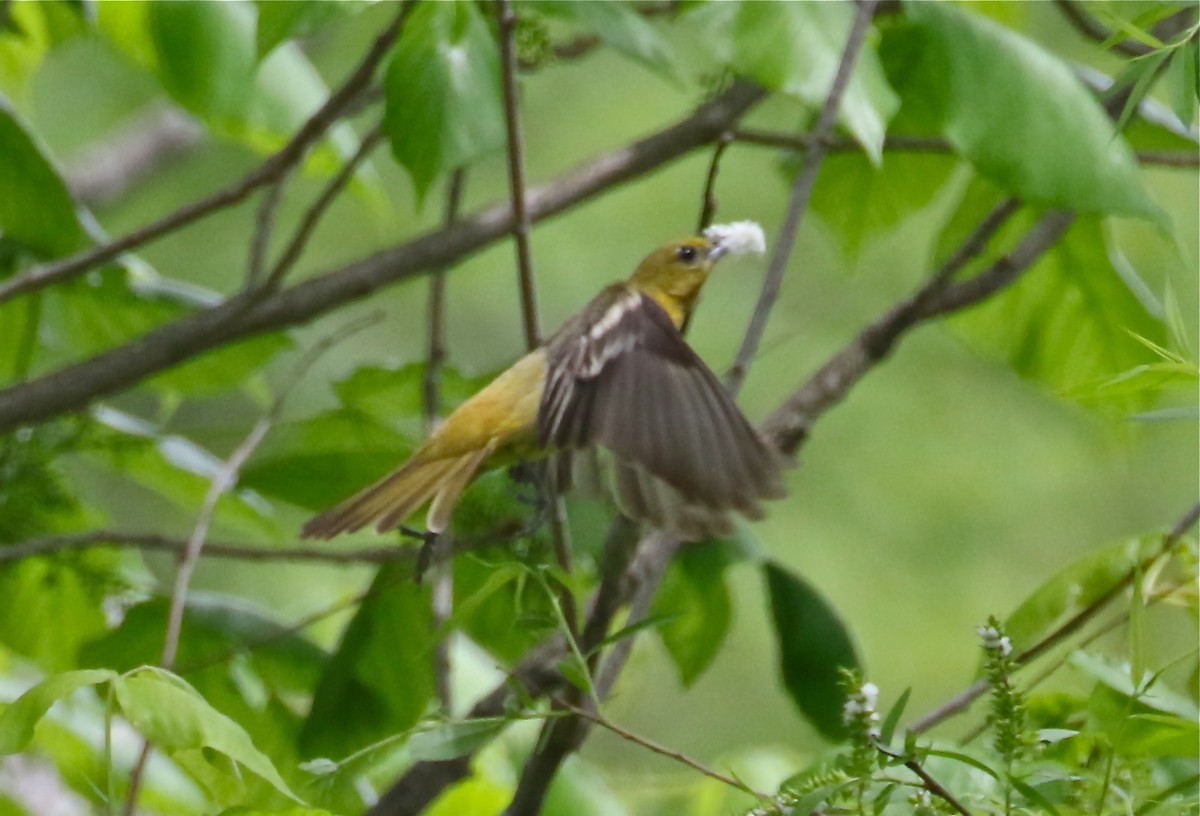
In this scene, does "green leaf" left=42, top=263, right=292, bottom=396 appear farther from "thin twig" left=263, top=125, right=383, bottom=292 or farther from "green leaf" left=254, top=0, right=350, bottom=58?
"green leaf" left=254, top=0, right=350, bottom=58

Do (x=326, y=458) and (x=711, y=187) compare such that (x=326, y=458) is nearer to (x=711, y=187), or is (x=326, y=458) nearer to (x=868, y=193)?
(x=711, y=187)

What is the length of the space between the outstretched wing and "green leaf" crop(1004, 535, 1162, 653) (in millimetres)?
274

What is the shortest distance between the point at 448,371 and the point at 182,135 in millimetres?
2607

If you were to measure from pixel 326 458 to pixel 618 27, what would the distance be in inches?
25.3

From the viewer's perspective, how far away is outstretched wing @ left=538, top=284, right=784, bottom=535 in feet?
4.22

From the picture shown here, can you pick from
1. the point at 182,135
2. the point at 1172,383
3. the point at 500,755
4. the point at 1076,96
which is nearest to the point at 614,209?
the point at 182,135

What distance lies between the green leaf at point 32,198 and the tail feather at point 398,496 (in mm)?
536

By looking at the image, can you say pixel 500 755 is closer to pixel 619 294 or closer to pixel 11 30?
pixel 619 294

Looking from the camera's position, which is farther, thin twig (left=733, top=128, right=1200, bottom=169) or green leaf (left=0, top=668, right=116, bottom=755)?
thin twig (left=733, top=128, right=1200, bottom=169)

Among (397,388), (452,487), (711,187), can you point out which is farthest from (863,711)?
(397,388)

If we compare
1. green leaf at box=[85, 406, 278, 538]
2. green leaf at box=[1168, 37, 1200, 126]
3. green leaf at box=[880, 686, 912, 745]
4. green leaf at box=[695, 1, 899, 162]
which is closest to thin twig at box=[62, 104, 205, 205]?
green leaf at box=[85, 406, 278, 538]

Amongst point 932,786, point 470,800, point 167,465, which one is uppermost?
point 932,786

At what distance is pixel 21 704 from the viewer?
33.2 inches

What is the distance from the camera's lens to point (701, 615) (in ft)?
5.65
